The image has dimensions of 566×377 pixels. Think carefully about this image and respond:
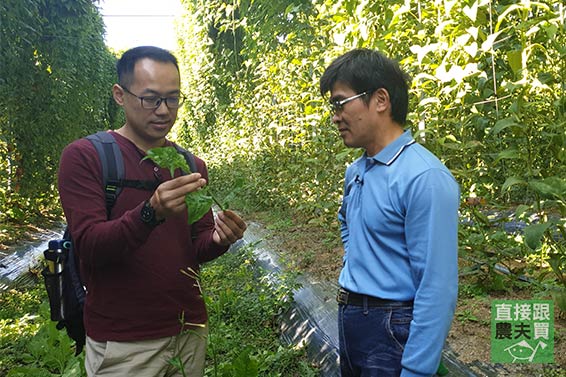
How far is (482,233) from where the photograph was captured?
285cm

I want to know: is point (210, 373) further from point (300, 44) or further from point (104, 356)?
point (300, 44)

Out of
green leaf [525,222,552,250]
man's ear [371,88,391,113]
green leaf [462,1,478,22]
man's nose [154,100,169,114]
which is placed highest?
green leaf [462,1,478,22]

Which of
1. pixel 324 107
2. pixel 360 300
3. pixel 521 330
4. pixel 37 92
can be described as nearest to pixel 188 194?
pixel 360 300

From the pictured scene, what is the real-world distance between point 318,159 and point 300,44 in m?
1.58

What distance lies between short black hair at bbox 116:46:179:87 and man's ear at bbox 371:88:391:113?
695 millimetres

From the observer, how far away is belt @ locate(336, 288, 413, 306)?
1511 mm

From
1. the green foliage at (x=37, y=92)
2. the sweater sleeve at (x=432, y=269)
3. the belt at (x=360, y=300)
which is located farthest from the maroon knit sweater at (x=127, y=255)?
the green foliage at (x=37, y=92)

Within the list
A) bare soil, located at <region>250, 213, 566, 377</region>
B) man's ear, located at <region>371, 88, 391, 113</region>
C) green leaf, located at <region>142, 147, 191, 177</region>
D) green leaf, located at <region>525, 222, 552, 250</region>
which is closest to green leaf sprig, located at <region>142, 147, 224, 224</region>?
green leaf, located at <region>142, 147, 191, 177</region>

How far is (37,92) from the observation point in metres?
8.17

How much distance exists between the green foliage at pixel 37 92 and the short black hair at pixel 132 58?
5820 mm

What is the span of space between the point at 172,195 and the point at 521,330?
1233 millimetres

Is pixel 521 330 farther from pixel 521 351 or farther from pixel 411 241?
pixel 411 241

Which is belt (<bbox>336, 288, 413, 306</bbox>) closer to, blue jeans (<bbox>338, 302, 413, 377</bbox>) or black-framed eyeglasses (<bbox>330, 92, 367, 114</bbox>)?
blue jeans (<bbox>338, 302, 413, 377</bbox>)

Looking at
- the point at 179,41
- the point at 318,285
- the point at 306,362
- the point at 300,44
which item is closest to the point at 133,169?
the point at 306,362
